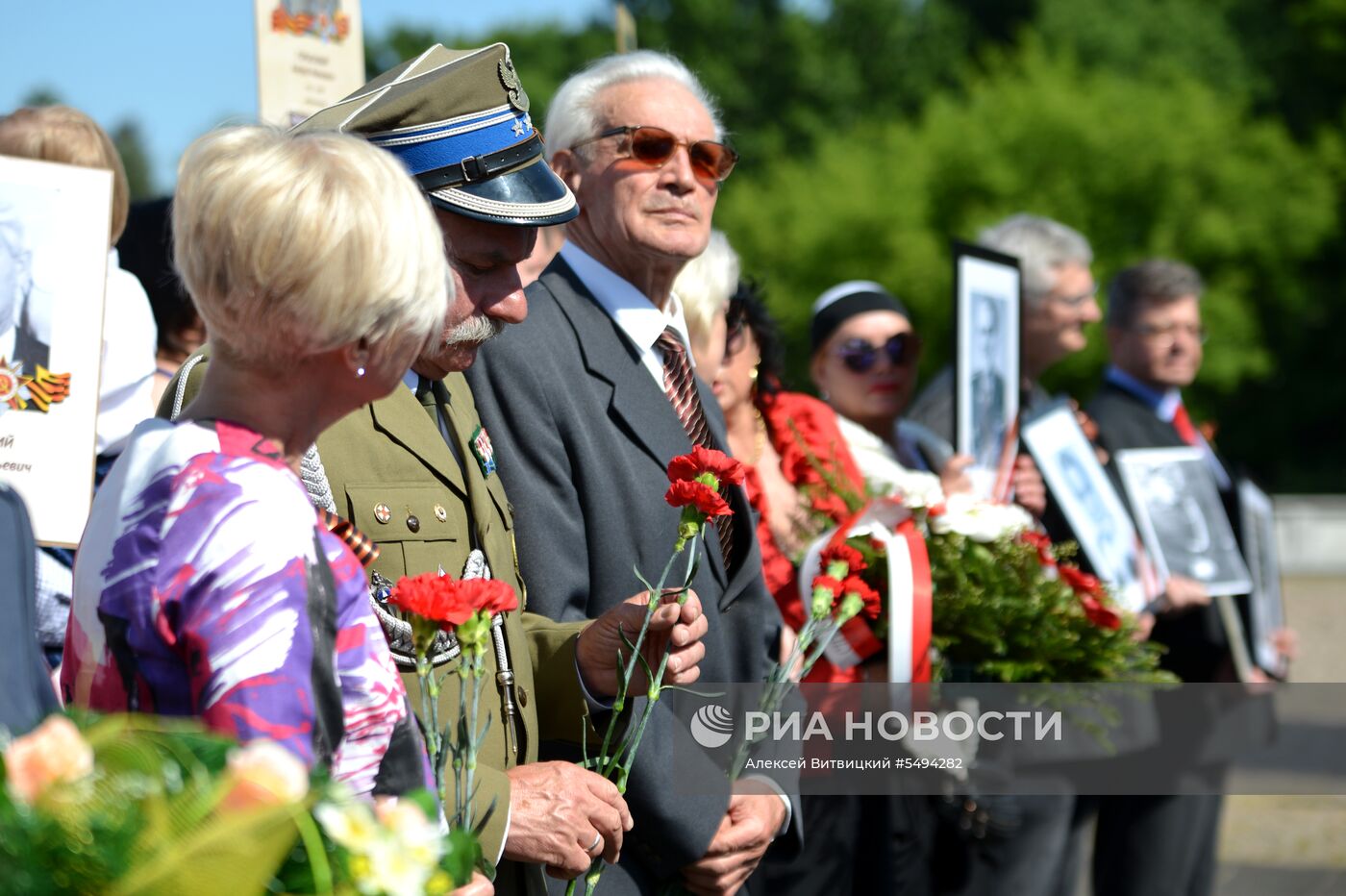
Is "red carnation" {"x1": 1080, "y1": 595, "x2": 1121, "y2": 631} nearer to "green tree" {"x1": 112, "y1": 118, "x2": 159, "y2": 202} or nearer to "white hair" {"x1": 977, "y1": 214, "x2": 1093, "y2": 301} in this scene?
"white hair" {"x1": 977, "y1": 214, "x2": 1093, "y2": 301}

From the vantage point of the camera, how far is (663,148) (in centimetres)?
346

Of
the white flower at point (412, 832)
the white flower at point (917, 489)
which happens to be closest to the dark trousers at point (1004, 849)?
the white flower at point (917, 489)

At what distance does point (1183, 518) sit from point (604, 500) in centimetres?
322

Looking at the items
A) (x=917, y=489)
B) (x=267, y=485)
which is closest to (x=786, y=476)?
(x=917, y=489)

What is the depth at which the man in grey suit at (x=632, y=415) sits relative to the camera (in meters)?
2.88

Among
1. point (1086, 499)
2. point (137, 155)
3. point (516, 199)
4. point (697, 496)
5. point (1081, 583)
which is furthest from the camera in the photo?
point (137, 155)

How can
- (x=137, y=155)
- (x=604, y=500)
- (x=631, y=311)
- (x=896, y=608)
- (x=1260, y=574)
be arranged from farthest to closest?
(x=137, y=155) < (x=1260, y=574) < (x=896, y=608) < (x=631, y=311) < (x=604, y=500)

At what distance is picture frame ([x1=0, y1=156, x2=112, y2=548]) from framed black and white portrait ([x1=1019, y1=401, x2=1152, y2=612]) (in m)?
3.09

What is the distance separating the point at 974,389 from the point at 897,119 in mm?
40360

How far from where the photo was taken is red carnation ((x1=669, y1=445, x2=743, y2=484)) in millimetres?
2447

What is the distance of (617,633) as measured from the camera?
259cm

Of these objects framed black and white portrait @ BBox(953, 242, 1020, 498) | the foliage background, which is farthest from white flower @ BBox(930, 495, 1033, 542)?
the foliage background

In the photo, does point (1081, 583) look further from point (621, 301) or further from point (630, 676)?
point (630, 676)

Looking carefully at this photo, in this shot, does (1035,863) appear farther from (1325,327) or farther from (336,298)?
(1325,327)
